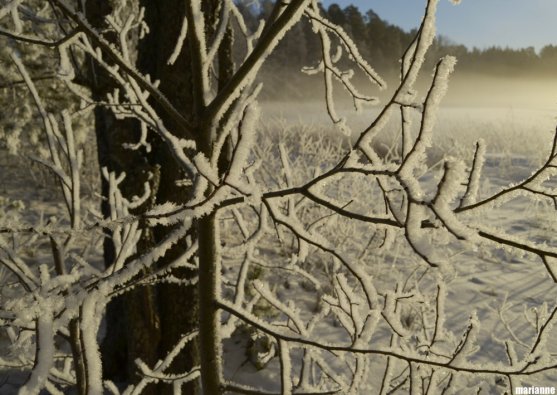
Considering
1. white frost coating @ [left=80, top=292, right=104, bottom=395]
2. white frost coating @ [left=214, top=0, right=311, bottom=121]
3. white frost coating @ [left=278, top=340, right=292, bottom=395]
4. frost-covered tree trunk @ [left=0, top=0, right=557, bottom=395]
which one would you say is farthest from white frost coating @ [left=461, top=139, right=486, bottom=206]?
white frost coating @ [left=80, top=292, right=104, bottom=395]

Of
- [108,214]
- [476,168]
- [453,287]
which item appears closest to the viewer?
[476,168]

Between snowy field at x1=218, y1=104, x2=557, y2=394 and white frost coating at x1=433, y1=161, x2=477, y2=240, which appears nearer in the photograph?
white frost coating at x1=433, y1=161, x2=477, y2=240

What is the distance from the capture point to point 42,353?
59cm

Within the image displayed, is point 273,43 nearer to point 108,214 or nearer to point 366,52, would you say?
point 108,214

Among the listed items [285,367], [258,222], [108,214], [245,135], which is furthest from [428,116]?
[108,214]

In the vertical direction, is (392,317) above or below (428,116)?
below

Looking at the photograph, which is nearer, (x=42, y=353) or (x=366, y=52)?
(x=42, y=353)

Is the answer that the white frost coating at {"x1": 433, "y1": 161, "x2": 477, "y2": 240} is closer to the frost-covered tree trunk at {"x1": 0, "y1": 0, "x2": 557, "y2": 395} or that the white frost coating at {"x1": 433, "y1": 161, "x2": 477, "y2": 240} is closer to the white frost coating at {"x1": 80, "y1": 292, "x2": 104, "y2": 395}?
the frost-covered tree trunk at {"x1": 0, "y1": 0, "x2": 557, "y2": 395}

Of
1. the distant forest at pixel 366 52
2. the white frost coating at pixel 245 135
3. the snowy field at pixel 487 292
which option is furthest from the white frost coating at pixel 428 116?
the distant forest at pixel 366 52

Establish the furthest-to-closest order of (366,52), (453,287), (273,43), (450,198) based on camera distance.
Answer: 1. (366,52)
2. (453,287)
3. (273,43)
4. (450,198)

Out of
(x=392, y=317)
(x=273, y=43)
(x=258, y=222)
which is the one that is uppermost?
(x=273, y=43)

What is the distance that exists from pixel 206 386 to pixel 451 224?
790 millimetres

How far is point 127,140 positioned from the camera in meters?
2.73

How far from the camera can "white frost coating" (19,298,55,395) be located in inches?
22.5
